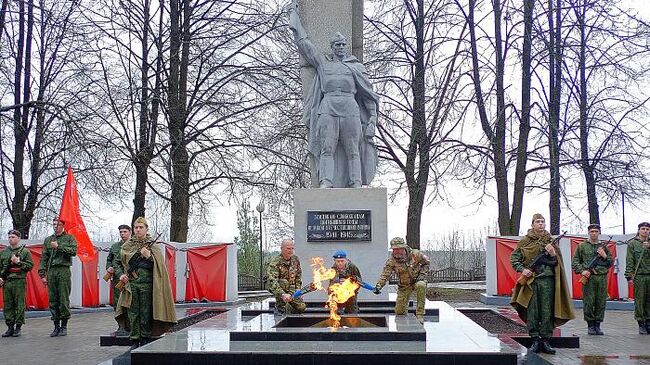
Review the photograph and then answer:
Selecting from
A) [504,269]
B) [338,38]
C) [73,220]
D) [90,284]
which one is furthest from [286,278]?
[504,269]

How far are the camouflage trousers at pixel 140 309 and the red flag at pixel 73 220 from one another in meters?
4.26

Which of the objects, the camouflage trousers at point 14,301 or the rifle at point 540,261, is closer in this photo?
the rifle at point 540,261

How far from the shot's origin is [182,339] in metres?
7.81

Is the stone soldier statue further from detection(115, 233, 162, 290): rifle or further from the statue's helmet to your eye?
detection(115, 233, 162, 290): rifle

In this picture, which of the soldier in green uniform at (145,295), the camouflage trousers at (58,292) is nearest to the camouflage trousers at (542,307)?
the soldier in green uniform at (145,295)

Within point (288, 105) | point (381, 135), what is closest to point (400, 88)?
point (381, 135)

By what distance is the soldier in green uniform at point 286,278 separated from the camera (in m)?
9.47

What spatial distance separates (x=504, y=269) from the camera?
729 inches

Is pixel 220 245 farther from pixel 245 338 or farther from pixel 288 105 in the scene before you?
pixel 245 338

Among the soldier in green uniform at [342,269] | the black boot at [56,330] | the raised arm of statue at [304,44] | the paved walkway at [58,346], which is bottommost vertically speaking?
the paved walkway at [58,346]

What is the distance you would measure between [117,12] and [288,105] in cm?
528

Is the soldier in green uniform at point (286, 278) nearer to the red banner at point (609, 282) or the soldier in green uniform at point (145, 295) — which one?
the soldier in green uniform at point (145, 295)

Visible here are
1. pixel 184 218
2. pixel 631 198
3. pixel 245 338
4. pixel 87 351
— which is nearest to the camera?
pixel 245 338

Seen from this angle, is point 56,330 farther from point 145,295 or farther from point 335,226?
point 335,226
